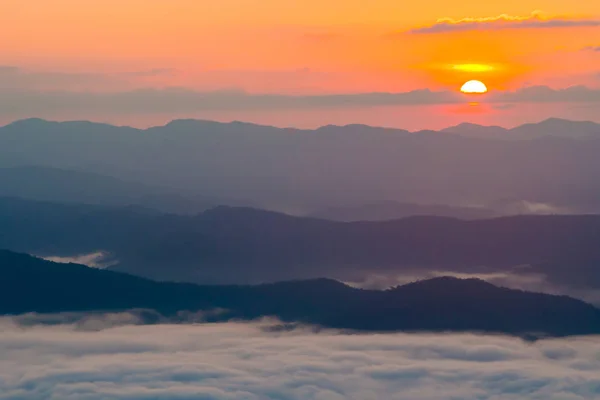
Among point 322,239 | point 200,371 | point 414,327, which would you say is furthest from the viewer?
point 322,239

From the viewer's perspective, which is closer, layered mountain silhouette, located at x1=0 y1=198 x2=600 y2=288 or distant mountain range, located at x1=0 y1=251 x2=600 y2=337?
distant mountain range, located at x1=0 y1=251 x2=600 y2=337

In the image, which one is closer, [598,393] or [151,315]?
[598,393]

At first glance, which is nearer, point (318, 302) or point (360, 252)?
point (318, 302)

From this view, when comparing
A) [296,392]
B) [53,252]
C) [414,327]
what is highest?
[53,252]

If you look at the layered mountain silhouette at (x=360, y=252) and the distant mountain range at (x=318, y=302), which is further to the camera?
the layered mountain silhouette at (x=360, y=252)

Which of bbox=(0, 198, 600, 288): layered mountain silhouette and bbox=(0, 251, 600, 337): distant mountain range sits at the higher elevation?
bbox=(0, 198, 600, 288): layered mountain silhouette

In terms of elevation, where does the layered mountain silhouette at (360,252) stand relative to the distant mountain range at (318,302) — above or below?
above

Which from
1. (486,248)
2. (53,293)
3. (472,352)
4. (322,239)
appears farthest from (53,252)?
(472,352)

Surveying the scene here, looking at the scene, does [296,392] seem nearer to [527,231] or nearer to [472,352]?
[472,352]
